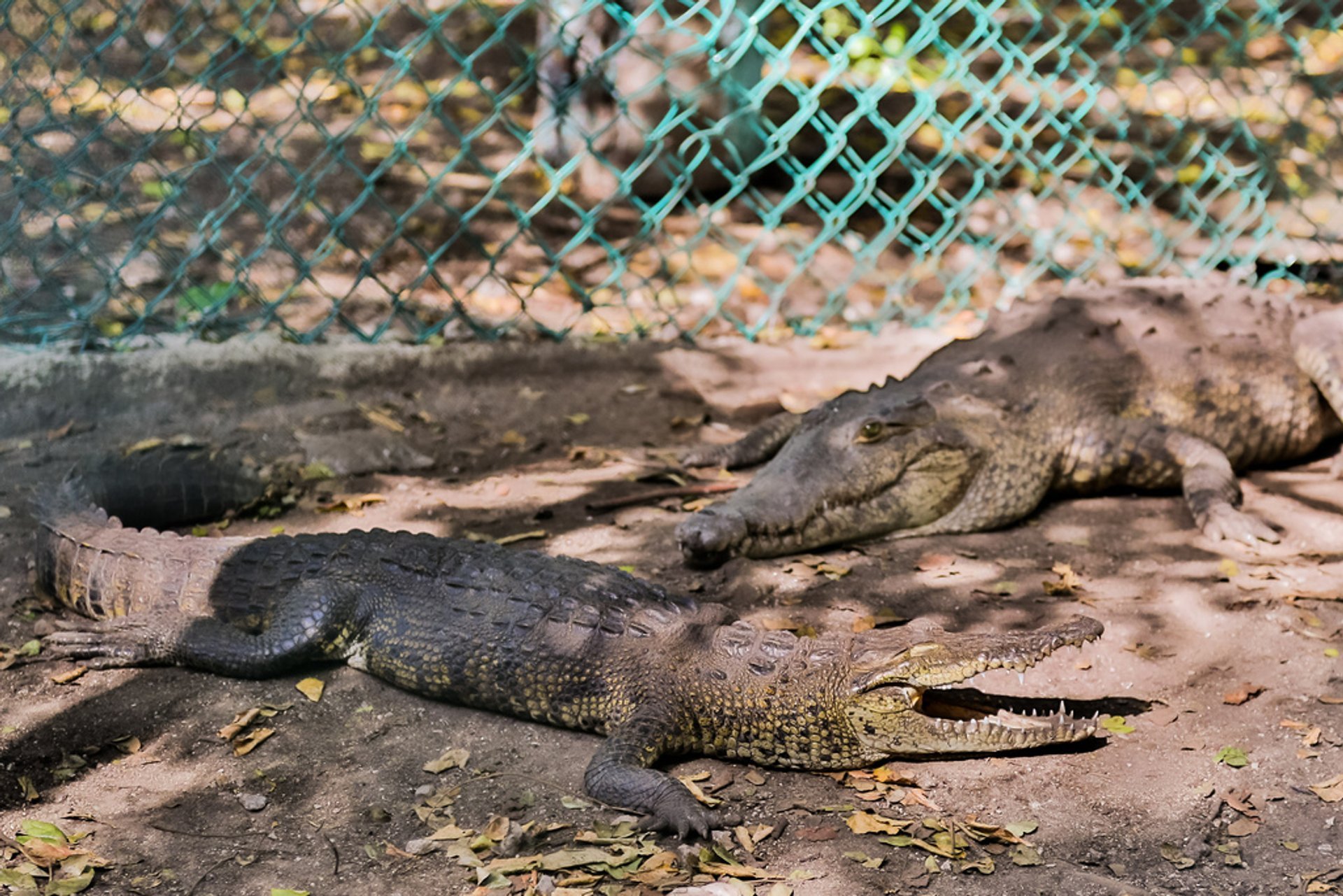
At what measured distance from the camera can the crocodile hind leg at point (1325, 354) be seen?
213 inches

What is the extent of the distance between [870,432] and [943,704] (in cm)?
157

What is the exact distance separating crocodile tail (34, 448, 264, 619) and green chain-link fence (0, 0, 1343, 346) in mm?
1295

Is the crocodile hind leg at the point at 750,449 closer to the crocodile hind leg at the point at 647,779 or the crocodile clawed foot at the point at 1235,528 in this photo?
the crocodile clawed foot at the point at 1235,528

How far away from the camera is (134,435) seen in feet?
16.8

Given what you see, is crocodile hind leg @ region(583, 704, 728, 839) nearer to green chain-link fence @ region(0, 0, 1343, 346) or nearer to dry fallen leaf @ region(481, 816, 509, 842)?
dry fallen leaf @ region(481, 816, 509, 842)

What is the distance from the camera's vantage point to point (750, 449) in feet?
17.7

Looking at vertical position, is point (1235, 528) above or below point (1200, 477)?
below

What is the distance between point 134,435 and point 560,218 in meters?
3.10

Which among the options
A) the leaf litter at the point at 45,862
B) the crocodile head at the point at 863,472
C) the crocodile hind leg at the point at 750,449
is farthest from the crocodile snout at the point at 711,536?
the leaf litter at the point at 45,862

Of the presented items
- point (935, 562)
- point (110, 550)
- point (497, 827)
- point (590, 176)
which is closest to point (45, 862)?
point (497, 827)

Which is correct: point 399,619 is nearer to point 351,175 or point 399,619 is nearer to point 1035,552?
point 1035,552

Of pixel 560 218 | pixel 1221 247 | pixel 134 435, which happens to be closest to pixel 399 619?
pixel 134 435

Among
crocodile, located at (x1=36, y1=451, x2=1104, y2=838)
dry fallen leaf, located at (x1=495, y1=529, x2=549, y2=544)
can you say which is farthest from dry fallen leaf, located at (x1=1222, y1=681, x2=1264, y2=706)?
dry fallen leaf, located at (x1=495, y1=529, x2=549, y2=544)

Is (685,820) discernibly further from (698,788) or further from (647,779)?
(698,788)
